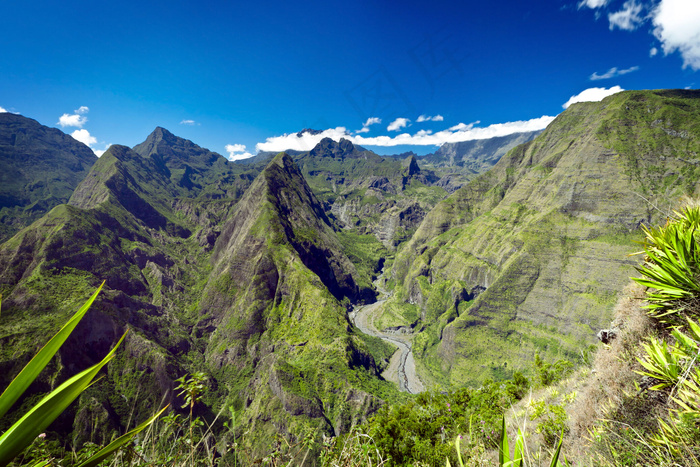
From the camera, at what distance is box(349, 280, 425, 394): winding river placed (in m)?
113

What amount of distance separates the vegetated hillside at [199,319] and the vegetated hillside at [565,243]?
39.7 meters

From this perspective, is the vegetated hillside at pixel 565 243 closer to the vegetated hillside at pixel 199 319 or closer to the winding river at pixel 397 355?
the winding river at pixel 397 355

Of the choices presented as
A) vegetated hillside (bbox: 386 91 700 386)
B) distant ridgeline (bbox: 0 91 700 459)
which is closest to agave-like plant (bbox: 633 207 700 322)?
distant ridgeline (bbox: 0 91 700 459)

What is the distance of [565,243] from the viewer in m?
102

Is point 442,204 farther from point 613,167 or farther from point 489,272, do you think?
point 613,167

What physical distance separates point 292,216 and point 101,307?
107m

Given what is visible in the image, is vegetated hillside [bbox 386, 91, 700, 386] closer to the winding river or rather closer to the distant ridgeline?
the distant ridgeline

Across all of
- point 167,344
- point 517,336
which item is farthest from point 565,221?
point 167,344

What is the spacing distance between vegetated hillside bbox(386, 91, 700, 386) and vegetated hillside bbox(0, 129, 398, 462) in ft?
130

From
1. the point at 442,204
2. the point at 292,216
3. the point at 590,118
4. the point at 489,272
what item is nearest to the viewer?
the point at 489,272

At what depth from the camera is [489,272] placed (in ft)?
414

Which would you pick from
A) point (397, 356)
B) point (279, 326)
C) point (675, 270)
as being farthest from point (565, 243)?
point (675, 270)

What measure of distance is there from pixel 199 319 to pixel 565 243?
503 ft

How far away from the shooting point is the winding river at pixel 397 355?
4456 inches
